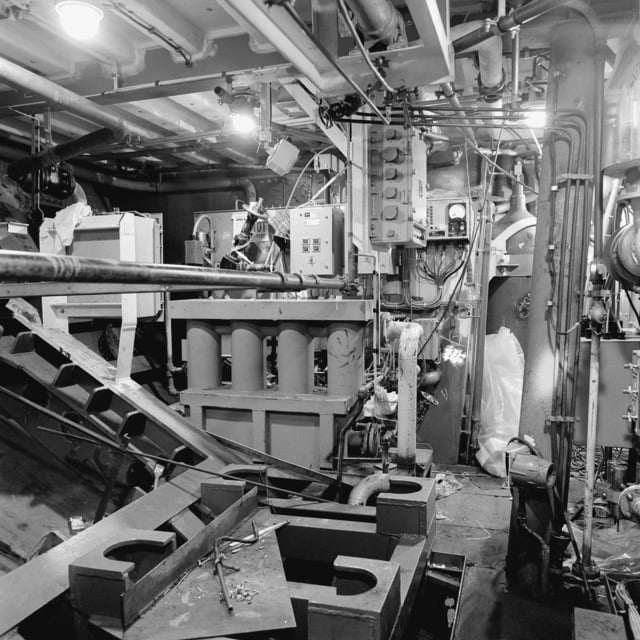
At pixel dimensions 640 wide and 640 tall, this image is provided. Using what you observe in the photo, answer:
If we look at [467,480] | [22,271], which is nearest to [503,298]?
[467,480]

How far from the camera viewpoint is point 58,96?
3.79m

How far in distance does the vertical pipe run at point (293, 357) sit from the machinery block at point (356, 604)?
86.8 inches

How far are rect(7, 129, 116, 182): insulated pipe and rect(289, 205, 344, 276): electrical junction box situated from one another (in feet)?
5.82

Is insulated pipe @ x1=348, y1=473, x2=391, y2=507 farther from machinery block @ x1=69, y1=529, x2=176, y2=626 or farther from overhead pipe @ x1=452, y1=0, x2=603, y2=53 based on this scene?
overhead pipe @ x1=452, y1=0, x2=603, y2=53

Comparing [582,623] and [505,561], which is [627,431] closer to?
[505,561]

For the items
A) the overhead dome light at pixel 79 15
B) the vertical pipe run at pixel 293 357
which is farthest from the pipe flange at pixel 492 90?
the overhead dome light at pixel 79 15

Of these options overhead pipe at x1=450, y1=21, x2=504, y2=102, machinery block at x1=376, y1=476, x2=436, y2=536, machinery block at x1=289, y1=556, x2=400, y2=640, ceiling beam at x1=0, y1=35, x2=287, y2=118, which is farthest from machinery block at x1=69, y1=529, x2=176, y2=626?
ceiling beam at x1=0, y1=35, x2=287, y2=118

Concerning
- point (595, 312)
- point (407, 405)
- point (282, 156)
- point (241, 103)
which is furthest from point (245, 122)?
point (595, 312)

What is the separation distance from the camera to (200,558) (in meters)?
1.83

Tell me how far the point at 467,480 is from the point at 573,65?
3.55m

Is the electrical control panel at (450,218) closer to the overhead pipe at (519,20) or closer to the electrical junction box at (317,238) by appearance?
the electrical junction box at (317,238)

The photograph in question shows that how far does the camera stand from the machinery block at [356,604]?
1331 millimetres

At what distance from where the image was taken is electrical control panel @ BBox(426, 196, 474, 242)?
5.36 meters

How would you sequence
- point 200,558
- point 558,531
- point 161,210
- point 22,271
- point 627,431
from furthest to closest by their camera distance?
1. point 161,210
2. point 558,531
3. point 627,431
4. point 200,558
5. point 22,271
